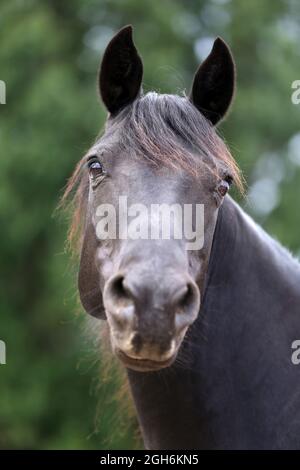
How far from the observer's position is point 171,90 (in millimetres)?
13211

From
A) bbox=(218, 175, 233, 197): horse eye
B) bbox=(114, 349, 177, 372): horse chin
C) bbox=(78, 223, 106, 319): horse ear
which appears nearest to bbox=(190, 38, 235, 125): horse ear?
bbox=(218, 175, 233, 197): horse eye

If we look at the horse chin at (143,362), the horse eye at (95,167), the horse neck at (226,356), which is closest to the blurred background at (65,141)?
the horse neck at (226,356)

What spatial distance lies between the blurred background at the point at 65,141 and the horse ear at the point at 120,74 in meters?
8.59

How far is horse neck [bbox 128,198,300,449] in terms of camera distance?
449 centimetres

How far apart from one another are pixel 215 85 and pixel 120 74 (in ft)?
1.96

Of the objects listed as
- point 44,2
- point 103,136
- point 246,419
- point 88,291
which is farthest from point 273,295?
point 44,2

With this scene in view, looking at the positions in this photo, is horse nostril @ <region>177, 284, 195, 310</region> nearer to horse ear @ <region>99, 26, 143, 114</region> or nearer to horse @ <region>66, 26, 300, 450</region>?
horse @ <region>66, 26, 300, 450</region>

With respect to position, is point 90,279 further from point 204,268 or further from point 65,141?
point 65,141

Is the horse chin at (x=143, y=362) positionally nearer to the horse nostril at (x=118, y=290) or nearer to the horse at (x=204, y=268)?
the horse nostril at (x=118, y=290)

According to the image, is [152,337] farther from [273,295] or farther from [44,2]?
[44,2]

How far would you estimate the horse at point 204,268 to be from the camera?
13.7 ft

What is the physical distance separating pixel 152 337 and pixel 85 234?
1.24 m

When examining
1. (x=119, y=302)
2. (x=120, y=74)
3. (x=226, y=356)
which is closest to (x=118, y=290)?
(x=119, y=302)
